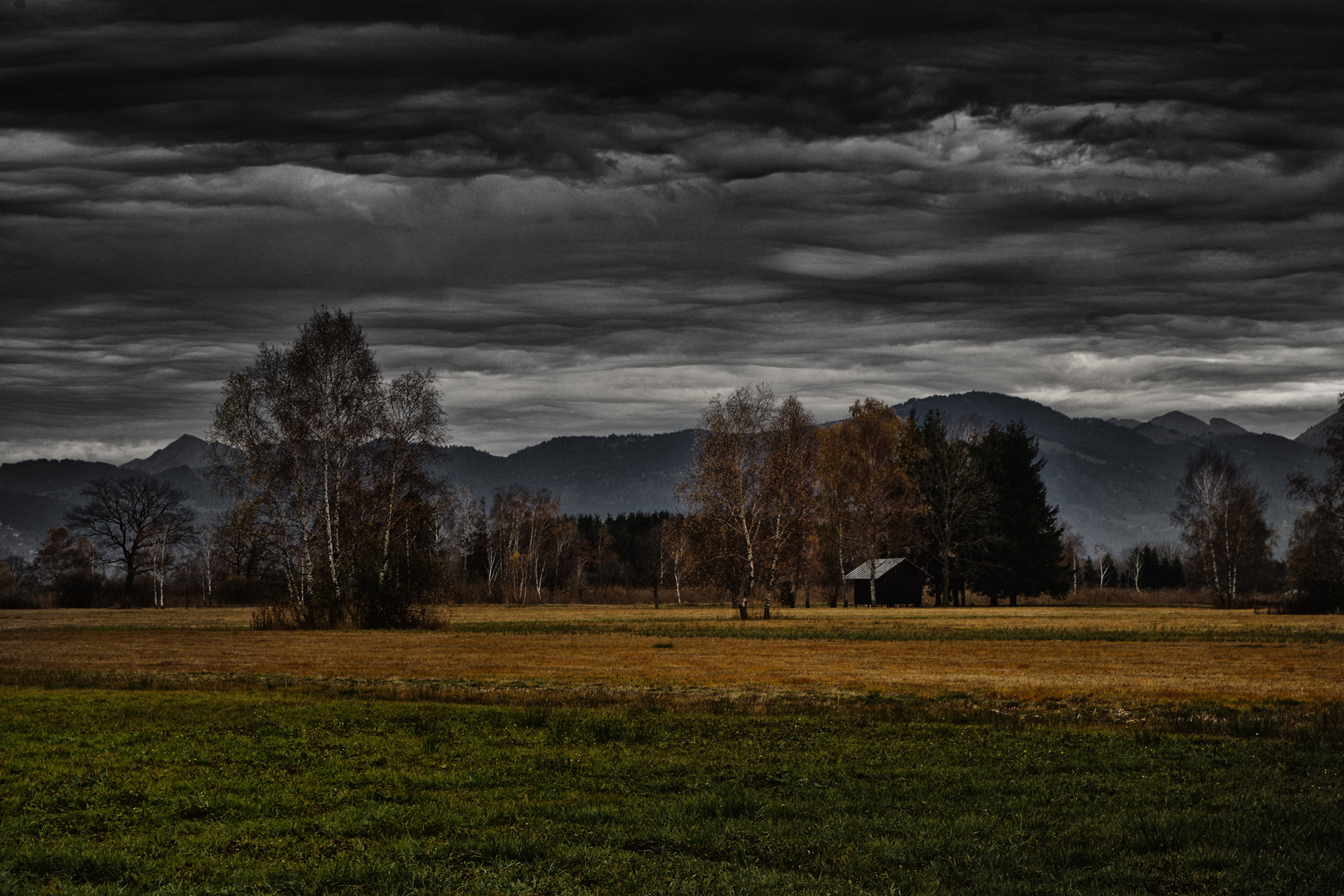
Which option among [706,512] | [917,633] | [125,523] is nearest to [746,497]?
[706,512]

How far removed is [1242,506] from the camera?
10562cm

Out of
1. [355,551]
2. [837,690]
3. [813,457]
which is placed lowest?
[837,690]

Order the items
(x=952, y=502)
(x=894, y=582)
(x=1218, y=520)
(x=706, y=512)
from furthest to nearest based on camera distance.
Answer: (x=1218, y=520) < (x=894, y=582) < (x=952, y=502) < (x=706, y=512)

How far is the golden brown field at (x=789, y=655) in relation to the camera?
2759 cm

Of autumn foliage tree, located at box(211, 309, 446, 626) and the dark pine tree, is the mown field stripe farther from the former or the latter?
the dark pine tree

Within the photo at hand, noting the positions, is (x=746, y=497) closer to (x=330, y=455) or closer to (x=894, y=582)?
(x=330, y=455)

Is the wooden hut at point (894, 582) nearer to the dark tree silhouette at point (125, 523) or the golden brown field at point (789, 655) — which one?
the golden brown field at point (789, 655)

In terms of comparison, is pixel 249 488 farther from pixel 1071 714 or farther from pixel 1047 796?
pixel 1047 796

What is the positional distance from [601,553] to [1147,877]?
549 ft

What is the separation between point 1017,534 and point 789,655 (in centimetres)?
6656

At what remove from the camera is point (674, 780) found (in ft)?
47.1

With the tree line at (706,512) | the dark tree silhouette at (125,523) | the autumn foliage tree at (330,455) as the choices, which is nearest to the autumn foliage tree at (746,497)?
the tree line at (706,512)

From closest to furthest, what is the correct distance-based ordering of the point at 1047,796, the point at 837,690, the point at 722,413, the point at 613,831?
the point at 613,831, the point at 1047,796, the point at 837,690, the point at 722,413

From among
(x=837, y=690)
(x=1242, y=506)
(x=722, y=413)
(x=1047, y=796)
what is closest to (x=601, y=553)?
(x=1242, y=506)
